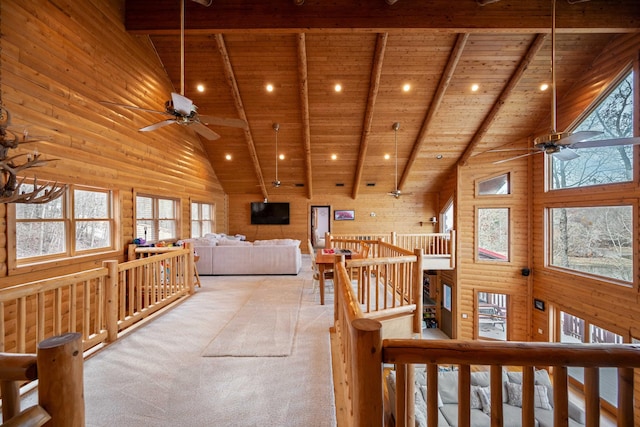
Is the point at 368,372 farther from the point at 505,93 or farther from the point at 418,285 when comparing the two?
the point at 505,93

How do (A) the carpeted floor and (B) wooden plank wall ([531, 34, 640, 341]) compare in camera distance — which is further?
(B) wooden plank wall ([531, 34, 640, 341])

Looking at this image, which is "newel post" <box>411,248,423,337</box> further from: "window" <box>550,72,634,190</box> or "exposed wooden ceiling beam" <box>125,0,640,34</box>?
"window" <box>550,72,634,190</box>

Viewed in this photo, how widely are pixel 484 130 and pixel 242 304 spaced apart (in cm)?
706

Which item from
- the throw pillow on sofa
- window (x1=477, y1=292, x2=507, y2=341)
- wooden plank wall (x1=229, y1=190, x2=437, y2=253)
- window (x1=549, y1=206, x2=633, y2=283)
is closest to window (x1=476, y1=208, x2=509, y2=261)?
window (x1=549, y1=206, x2=633, y2=283)

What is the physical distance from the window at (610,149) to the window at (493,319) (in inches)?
156

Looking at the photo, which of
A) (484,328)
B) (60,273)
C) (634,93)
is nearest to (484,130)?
(634,93)

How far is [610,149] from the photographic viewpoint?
15.9ft

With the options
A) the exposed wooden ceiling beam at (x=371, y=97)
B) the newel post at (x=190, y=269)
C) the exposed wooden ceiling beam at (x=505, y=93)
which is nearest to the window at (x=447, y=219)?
the exposed wooden ceiling beam at (x=505, y=93)

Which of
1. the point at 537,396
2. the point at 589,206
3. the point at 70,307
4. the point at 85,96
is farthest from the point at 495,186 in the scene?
the point at 85,96

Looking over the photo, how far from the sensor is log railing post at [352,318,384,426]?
1029 millimetres

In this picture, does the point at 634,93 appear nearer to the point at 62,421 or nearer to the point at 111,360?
the point at 62,421

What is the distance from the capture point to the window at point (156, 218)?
5.39 metres

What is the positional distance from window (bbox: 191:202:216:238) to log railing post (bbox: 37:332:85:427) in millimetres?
7255

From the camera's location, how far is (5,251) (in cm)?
282
